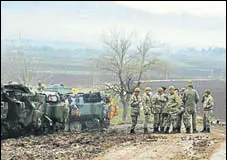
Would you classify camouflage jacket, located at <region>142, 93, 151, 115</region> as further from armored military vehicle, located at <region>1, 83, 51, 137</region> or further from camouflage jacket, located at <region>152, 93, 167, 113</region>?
armored military vehicle, located at <region>1, 83, 51, 137</region>

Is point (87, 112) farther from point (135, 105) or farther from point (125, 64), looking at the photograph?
point (125, 64)

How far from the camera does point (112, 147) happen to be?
13.9 m

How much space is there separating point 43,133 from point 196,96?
5.54 metres

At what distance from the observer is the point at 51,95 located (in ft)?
61.1

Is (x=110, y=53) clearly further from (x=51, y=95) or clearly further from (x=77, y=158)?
(x=77, y=158)

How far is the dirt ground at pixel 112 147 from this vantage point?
41.0 feet

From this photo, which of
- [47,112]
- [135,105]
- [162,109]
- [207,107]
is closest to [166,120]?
[162,109]

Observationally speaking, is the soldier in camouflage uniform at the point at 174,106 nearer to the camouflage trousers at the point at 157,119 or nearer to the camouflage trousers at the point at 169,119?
the camouflage trousers at the point at 169,119

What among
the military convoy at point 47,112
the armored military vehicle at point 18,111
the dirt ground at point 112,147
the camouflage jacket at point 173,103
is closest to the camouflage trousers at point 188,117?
the camouflage jacket at point 173,103

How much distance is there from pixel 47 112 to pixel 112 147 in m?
4.86

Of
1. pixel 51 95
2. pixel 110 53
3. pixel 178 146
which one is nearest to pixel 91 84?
pixel 110 53

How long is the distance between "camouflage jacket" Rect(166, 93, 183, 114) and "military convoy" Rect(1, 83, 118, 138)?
350 cm

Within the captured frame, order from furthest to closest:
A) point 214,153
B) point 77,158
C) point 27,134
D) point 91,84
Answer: point 91,84
point 27,134
point 214,153
point 77,158

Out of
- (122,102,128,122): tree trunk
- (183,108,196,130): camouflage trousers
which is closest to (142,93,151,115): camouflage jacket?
(183,108,196,130): camouflage trousers
